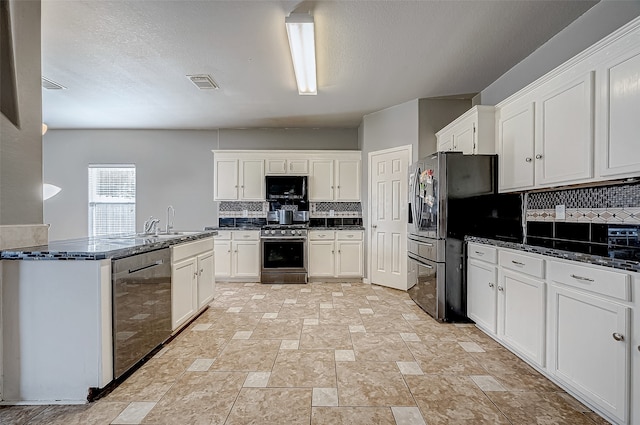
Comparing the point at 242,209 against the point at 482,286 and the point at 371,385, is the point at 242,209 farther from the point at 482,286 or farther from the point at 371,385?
the point at 371,385

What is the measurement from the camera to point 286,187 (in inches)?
207

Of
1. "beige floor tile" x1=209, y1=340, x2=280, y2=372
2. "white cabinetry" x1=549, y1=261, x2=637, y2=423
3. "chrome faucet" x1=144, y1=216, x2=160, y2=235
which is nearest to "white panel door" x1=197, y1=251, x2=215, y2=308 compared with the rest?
"chrome faucet" x1=144, y1=216, x2=160, y2=235

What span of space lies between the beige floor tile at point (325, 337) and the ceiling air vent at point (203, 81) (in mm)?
2961

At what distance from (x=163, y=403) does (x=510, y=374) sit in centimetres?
227

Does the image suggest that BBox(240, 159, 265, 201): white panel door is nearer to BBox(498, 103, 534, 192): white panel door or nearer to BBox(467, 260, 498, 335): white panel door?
BBox(467, 260, 498, 335): white panel door

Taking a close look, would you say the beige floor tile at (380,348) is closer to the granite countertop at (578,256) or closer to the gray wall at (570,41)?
the granite countertop at (578,256)

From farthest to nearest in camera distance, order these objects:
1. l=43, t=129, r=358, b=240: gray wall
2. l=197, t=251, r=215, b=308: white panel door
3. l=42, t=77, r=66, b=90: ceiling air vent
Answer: l=43, t=129, r=358, b=240: gray wall → l=42, t=77, r=66, b=90: ceiling air vent → l=197, t=251, r=215, b=308: white panel door

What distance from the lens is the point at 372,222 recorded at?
4.84m

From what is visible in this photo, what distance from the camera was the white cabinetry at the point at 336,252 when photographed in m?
5.06

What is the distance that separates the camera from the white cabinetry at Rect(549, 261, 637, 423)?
1.52 meters

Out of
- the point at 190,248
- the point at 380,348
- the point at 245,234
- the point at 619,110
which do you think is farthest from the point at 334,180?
the point at 619,110

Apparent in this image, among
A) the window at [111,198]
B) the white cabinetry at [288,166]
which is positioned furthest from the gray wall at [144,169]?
the white cabinetry at [288,166]

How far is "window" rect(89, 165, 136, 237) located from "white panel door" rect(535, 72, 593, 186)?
628cm

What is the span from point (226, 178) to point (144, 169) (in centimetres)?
180
